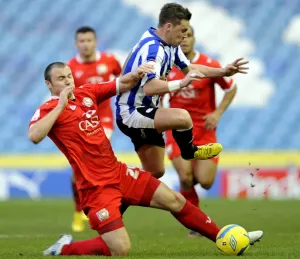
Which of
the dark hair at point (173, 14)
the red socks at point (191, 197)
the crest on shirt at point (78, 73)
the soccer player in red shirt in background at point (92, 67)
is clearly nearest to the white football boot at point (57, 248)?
the dark hair at point (173, 14)

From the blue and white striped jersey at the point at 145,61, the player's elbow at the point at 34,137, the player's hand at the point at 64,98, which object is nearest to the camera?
the player's elbow at the point at 34,137

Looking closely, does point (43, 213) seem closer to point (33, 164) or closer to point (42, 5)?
point (33, 164)

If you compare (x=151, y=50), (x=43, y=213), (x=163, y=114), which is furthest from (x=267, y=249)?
(x=43, y=213)

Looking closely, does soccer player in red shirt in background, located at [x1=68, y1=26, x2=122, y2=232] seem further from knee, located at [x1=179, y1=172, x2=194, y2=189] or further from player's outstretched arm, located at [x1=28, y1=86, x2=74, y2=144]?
player's outstretched arm, located at [x1=28, y1=86, x2=74, y2=144]

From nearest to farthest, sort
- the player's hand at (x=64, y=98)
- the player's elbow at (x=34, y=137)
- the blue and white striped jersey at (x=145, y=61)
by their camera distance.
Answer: the player's elbow at (x=34, y=137) → the player's hand at (x=64, y=98) → the blue and white striped jersey at (x=145, y=61)

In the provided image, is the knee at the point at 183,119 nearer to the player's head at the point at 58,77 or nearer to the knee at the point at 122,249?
the player's head at the point at 58,77

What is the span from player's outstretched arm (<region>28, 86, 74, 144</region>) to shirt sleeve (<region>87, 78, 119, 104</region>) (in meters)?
0.51

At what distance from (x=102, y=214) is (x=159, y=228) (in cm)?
376

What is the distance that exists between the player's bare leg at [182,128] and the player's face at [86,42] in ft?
14.2

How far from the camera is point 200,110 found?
9.92 meters

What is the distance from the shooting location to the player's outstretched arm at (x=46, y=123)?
259 inches

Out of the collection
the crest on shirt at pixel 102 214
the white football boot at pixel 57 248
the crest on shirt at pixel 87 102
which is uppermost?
the crest on shirt at pixel 87 102

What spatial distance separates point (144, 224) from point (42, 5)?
494 inches

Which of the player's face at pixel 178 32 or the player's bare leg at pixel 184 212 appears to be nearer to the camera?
the player's bare leg at pixel 184 212
